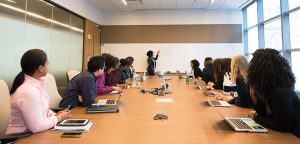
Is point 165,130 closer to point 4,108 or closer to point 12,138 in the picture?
point 12,138

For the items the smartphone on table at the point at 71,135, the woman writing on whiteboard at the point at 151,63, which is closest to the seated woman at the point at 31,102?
the smartphone on table at the point at 71,135

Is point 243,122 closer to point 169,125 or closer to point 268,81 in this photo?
point 268,81

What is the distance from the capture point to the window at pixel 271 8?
5.31 metres

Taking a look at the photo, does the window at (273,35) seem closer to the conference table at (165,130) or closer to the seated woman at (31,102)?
the conference table at (165,130)

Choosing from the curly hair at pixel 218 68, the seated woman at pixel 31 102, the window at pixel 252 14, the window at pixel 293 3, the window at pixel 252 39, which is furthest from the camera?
the window at pixel 252 39

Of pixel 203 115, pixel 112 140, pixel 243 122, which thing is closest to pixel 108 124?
pixel 112 140

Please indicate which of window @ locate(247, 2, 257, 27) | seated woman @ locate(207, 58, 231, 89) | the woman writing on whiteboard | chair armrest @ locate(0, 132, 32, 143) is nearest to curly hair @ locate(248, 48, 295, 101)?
seated woman @ locate(207, 58, 231, 89)

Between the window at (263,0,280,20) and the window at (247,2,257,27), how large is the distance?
700 mm

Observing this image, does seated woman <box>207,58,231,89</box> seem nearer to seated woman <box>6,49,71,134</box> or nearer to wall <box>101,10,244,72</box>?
seated woman <box>6,49,71,134</box>

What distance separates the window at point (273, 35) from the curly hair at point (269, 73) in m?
4.21

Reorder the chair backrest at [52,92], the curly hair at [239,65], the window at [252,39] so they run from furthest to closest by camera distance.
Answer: the window at [252,39] → the chair backrest at [52,92] → the curly hair at [239,65]

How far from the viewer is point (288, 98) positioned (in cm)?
137

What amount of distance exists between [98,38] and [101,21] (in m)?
0.69

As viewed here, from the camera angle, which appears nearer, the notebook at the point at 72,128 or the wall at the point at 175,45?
the notebook at the point at 72,128
